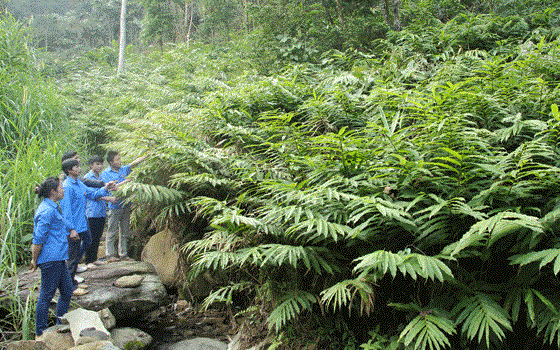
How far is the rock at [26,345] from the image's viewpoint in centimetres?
344

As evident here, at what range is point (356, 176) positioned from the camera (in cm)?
349

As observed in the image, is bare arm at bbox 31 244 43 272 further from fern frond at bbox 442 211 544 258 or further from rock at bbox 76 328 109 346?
fern frond at bbox 442 211 544 258

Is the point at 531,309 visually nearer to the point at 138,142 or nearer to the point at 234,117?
the point at 234,117

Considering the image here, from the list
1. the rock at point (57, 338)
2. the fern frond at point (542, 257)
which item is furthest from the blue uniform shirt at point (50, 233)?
the fern frond at point (542, 257)

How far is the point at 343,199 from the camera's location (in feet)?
11.1

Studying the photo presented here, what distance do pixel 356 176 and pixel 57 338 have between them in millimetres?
3653

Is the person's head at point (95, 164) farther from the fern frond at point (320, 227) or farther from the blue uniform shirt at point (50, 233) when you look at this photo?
the fern frond at point (320, 227)

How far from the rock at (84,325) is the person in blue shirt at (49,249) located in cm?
23

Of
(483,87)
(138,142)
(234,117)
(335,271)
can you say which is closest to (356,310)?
(335,271)

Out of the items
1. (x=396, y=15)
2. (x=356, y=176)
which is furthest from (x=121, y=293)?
(x=396, y=15)

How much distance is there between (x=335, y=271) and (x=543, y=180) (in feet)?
6.11

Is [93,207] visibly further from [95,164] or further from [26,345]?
[26,345]

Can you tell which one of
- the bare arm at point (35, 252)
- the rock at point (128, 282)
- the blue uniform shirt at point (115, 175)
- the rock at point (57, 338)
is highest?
the blue uniform shirt at point (115, 175)

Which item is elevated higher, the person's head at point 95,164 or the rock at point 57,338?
the person's head at point 95,164
